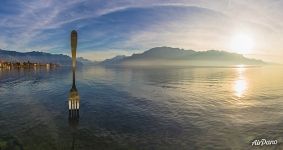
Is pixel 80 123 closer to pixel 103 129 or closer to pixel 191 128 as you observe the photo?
pixel 103 129

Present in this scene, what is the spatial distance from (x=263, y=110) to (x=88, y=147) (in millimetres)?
29444

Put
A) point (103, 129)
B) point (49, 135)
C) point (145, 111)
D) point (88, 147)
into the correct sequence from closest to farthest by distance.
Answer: point (88, 147)
point (49, 135)
point (103, 129)
point (145, 111)

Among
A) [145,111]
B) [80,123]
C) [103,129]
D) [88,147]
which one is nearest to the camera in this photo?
[88,147]

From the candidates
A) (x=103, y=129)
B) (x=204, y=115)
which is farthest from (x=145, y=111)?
(x=103, y=129)

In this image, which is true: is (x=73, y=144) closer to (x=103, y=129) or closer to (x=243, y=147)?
(x=103, y=129)

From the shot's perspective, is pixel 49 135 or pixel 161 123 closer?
pixel 49 135

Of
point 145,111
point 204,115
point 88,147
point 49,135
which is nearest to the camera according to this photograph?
point 88,147

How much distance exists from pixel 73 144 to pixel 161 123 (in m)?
11.4

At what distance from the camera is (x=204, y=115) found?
3272cm

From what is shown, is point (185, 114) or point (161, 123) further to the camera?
point (185, 114)

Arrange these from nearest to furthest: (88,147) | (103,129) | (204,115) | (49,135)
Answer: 1. (88,147)
2. (49,135)
3. (103,129)
4. (204,115)

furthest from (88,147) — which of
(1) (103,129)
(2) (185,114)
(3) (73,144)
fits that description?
(2) (185,114)

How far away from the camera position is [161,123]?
28.3m

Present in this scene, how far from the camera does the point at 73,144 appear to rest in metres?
20.9
